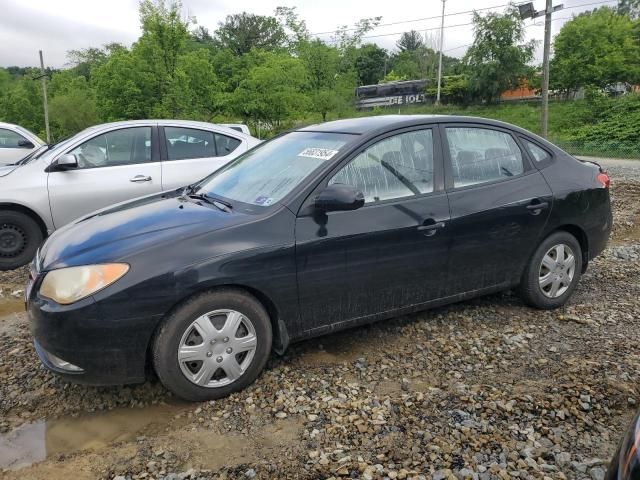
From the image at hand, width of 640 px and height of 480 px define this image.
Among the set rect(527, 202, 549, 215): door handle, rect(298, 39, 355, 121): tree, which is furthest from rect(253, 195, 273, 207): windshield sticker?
rect(298, 39, 355, 121): tree

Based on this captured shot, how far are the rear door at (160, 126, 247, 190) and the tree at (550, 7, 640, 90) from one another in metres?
42.6

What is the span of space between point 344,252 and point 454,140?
1.30 metres

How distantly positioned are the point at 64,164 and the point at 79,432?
363 cm

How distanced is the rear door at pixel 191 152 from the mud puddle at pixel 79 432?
353 centimetres

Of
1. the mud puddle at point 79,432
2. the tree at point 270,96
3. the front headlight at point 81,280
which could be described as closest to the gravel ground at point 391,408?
the mud puddle at point 79,432

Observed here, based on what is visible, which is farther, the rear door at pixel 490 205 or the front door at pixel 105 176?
the front door at pixel 105 176

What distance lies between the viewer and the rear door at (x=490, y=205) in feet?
12.3

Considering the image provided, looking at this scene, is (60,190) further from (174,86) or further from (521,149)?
(174,86)

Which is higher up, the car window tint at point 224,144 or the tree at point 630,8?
the tree at point 630,8

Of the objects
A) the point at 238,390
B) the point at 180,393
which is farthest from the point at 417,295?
the point at 180,393

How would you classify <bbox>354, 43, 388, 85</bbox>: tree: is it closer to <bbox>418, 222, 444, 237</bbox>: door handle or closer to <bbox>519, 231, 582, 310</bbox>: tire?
<bbox>519, 231, 582, 310</bbox>: tire

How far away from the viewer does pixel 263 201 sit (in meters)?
3.33

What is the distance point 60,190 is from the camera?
225 inches

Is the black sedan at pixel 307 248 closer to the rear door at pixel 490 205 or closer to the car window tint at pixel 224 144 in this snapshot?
the rear door at pixel 490 205
